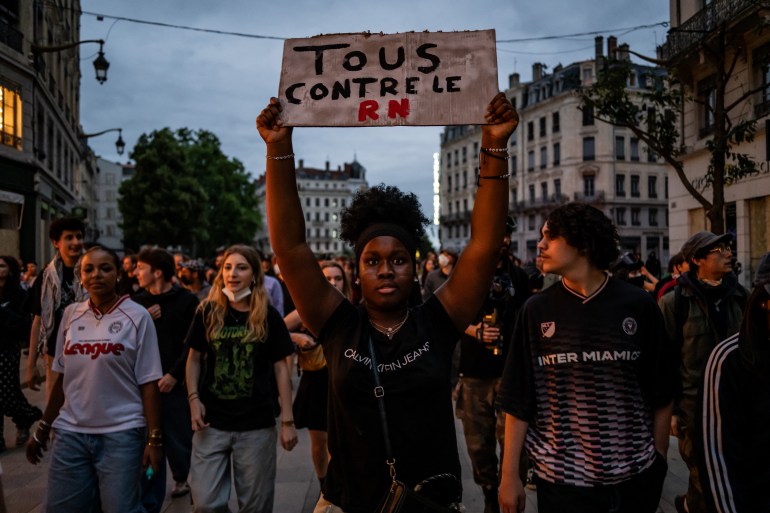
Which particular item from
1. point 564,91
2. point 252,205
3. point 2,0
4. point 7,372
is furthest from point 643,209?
point 7,372

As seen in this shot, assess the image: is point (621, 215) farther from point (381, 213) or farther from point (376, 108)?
point (376, 108)

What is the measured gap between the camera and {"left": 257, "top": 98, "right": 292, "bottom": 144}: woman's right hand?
7.17 ft

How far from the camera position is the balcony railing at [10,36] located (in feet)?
58.3

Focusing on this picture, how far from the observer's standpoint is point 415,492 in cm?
201

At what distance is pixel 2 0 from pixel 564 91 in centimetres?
4575

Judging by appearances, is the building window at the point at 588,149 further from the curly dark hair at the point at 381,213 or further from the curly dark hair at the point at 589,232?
the curly dark hair at the point at 381,213

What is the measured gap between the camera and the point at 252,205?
57.2 m

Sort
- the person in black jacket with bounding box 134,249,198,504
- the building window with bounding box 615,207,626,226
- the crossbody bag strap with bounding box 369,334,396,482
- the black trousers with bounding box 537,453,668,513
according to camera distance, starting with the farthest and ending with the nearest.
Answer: the building window with bounding box 615,207,626,226 < the person in black jacket with bounding box 134,249,198,504 < the black trousers with bounding box 537,453,668,513 < the crossbody bag strap with bounding box 369,334,396,482

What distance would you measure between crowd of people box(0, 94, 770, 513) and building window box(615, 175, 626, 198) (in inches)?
2042

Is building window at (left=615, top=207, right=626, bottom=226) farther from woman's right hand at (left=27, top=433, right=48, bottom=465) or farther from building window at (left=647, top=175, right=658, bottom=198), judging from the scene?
woman's right hand at (left=27, top=433, right=48, bottom=465)

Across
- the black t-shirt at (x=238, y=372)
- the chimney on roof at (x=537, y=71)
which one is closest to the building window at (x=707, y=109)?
the black t-shirt at (x=238, y=372)

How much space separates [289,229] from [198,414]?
1952 millimetres

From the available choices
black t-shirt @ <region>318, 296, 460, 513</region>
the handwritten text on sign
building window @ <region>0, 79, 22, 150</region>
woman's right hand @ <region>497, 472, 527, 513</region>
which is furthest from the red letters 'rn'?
building window @ <region>0, 79, 22, 150</region>

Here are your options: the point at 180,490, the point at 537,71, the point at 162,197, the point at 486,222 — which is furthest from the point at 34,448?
the point at 537,71
